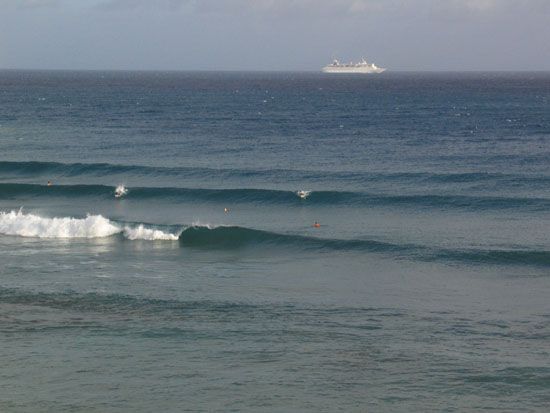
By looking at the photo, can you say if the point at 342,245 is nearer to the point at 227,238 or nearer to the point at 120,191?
the point at 227,238

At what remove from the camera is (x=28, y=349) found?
29922 mm

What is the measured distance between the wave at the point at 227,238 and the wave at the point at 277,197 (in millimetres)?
9101

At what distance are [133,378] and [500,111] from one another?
357ft

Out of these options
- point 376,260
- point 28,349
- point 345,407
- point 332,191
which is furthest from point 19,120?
point 345,407

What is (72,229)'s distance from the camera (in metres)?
49.1

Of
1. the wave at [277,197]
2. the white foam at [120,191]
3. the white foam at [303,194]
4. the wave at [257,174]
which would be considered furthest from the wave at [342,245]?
the wave at [257,174]

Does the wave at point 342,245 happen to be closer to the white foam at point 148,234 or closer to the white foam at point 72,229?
the white foam at point 148,234

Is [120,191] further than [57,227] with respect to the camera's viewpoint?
Yes

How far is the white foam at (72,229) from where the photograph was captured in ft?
159

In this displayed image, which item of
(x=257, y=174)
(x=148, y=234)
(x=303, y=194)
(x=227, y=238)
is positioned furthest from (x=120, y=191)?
(x=227, y=238)

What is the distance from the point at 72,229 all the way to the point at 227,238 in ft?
27.7

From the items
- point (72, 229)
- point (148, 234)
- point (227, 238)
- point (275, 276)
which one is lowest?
point (275, 276)

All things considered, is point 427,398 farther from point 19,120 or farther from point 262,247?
point 19,120

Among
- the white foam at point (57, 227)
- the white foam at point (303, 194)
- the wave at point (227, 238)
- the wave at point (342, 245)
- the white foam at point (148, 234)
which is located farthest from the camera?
the white foam at point (303, 194)
